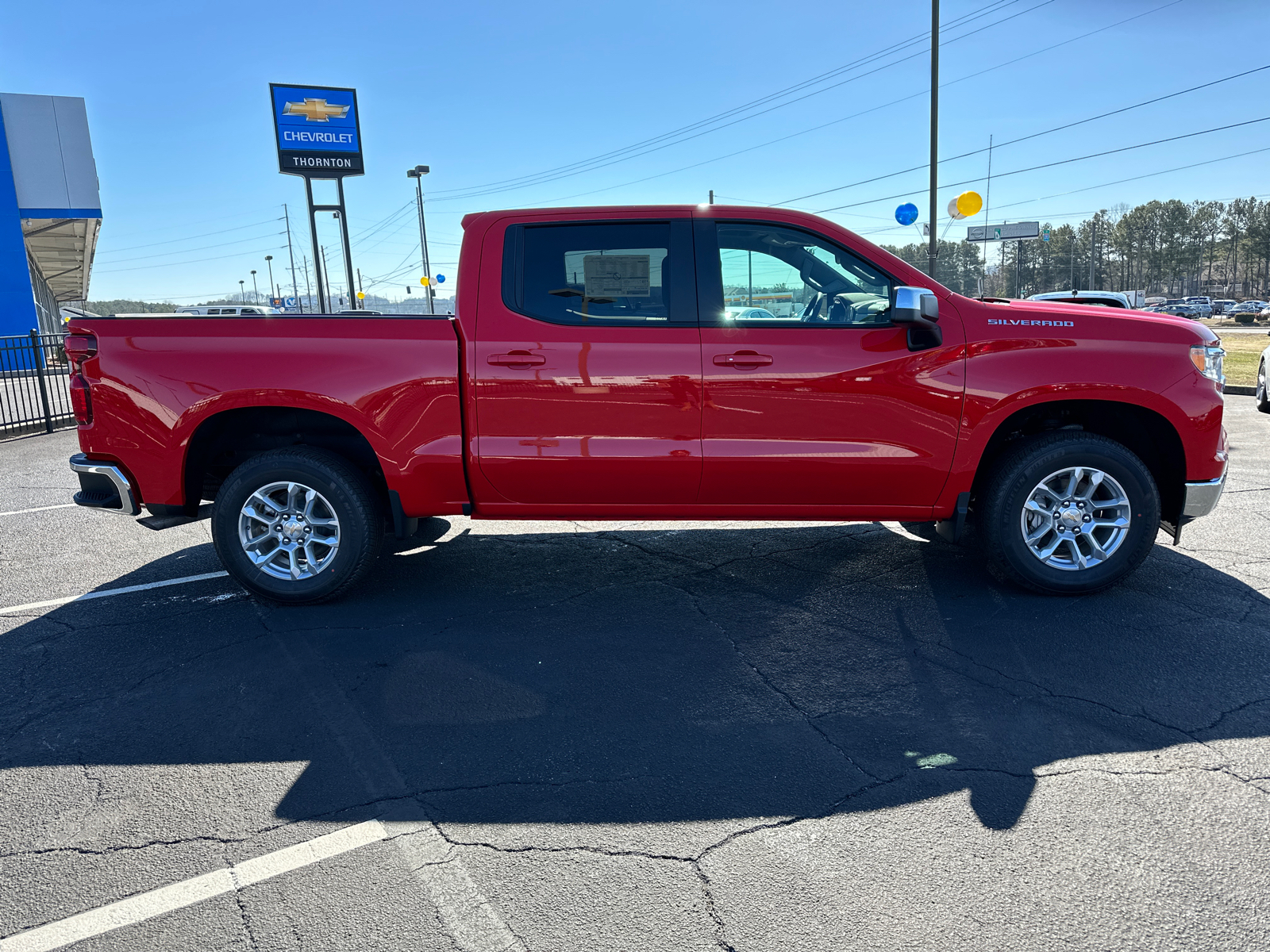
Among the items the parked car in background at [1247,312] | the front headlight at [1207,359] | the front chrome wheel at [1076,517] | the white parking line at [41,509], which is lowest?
the parked car in background at [1247,312]

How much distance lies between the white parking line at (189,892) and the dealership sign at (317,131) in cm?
2695

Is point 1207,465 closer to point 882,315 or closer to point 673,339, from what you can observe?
point 882,315

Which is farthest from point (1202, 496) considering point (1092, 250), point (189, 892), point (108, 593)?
point (1092, 250)

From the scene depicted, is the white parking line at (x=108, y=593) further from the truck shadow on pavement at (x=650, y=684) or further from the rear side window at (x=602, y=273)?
the rear side window at (x=602, y=273)

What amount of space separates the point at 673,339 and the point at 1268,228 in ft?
416

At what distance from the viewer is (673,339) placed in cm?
438

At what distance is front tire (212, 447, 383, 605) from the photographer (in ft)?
15.0

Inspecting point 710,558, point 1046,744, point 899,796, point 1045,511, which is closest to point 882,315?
point 1045,511

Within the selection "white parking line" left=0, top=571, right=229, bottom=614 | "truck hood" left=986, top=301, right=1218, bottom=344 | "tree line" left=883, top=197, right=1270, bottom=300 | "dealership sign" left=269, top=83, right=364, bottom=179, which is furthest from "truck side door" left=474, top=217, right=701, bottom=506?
"tree line" left=883, top=197, right=1270, bottom=300

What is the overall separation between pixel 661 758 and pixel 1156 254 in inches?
5643

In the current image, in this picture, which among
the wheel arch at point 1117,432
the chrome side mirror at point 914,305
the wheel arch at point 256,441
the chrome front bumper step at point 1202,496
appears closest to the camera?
→ the chrome side mirror at point 914,305

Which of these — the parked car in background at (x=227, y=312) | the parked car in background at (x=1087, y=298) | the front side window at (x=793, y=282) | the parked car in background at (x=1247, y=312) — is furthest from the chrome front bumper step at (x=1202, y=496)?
the parked car in background at (x=1247, y=312)

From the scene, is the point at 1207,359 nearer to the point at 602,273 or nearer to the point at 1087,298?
the point at 602,273

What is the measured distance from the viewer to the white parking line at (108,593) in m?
4.78
